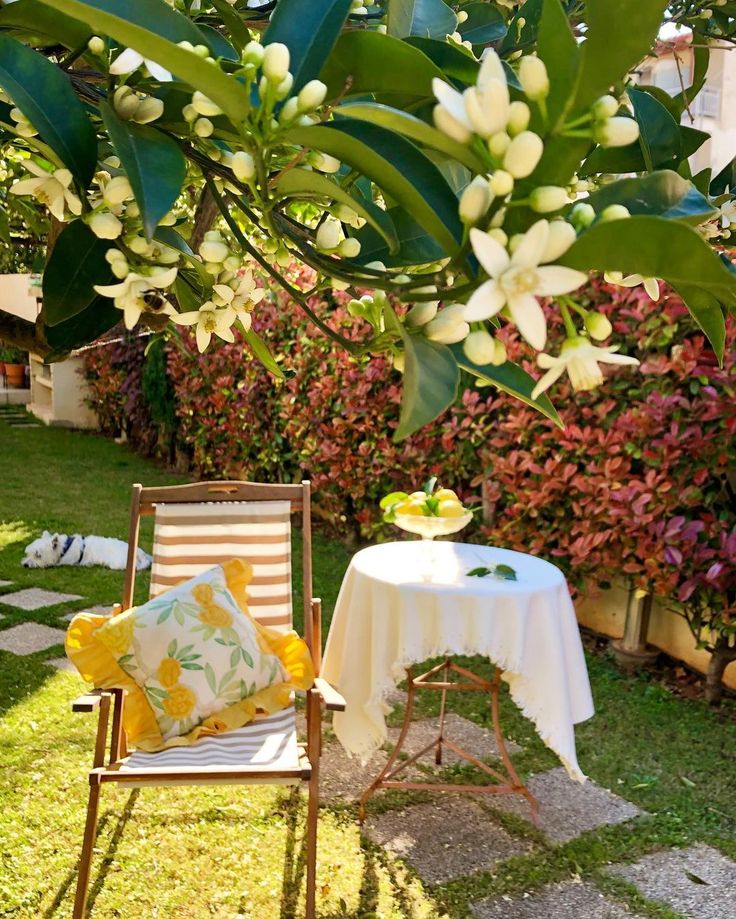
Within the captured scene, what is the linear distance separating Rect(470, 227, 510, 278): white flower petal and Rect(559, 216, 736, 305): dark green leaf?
3 centimetres

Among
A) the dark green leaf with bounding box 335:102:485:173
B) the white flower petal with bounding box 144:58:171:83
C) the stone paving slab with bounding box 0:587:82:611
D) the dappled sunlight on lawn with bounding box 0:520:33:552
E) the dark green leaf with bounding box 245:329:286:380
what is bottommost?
the dappled sunlight on lawn with bounding box 0:520:33:552

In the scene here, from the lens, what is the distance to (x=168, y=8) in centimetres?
54

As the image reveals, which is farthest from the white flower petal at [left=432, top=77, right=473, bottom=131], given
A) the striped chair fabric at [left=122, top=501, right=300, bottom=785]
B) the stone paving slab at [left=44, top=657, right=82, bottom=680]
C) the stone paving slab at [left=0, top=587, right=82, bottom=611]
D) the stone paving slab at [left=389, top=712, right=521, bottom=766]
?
the stone paving slab at [left=0, top=587, right=82, bottom=611]

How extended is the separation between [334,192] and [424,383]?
0.54 ft

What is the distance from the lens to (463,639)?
2.86m

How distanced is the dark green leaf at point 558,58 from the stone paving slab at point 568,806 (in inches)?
107

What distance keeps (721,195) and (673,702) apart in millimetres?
3388

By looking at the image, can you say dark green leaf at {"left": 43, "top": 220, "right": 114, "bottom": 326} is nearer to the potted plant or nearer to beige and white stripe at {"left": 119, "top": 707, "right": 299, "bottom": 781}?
beige and white stripe at {"left": 119, "top": 707, "right": 299, "bottom": 781}

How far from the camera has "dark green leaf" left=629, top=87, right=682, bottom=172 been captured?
70 centimetres

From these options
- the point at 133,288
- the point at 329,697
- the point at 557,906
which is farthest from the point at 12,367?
the point at 133,288

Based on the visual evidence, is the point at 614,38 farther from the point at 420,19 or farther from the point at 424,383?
the point at 420,19

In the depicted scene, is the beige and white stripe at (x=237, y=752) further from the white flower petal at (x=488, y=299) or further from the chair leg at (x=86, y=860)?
the white flower petal at (x=488, y=299)

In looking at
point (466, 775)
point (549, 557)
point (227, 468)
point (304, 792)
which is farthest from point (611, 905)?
point (227, 468)

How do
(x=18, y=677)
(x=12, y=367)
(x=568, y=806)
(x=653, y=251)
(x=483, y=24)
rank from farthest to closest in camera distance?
(x=12, y=367) → (x=18, y=677) → (x=568, y=806) → (x=483, y=24) → (x=653, y=251)
